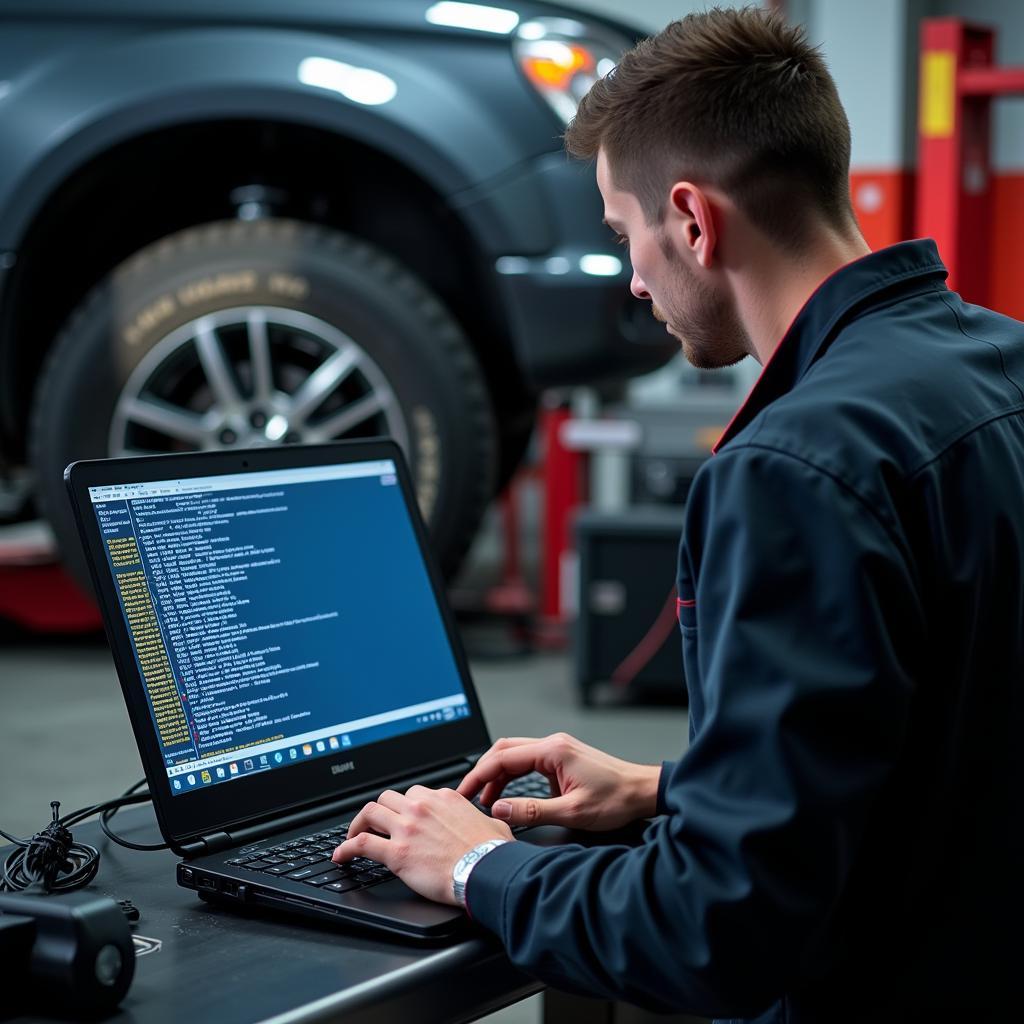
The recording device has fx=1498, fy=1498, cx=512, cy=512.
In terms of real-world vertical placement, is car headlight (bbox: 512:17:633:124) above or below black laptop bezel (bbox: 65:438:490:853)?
above

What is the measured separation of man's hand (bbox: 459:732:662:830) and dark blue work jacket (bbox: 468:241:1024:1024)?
169 millimetres

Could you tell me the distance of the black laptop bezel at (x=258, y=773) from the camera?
1.02m

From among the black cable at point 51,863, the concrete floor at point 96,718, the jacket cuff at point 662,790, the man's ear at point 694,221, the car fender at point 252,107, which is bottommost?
the concrete floor at point 96,718

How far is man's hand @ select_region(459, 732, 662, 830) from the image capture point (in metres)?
1.08

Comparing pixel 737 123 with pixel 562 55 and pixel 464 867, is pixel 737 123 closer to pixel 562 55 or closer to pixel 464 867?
pixel 464 867

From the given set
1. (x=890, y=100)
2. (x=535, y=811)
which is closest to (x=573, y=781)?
(x=535, y=811)

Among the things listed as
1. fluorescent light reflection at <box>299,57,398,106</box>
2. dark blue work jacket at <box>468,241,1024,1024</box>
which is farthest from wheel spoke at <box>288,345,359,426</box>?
dark blue work jacket at <box>468,241,1024,1024</box>

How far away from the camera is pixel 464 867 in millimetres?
925

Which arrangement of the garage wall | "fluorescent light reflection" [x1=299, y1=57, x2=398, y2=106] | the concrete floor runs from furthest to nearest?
the garage wall, "fluorescent light reflection" [x1=299, y1=57, x2=398, y2=106], the concrete floor

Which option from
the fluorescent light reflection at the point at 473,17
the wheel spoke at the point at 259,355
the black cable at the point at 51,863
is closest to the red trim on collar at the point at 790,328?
the black cable at the point at 51,863

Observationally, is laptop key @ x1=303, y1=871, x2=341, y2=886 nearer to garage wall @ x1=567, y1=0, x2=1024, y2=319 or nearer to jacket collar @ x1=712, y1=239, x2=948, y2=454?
jacket collar @ x1=712, y1=239, x2=948, y2=454

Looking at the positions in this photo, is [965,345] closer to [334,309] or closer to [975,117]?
[334,309]

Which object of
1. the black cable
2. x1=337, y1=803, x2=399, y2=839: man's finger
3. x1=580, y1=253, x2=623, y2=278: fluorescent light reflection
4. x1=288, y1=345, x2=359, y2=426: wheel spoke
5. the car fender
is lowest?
the black cable

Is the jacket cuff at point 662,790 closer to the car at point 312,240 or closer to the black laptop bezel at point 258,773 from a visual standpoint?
the black laptop bezel at point 258,773
